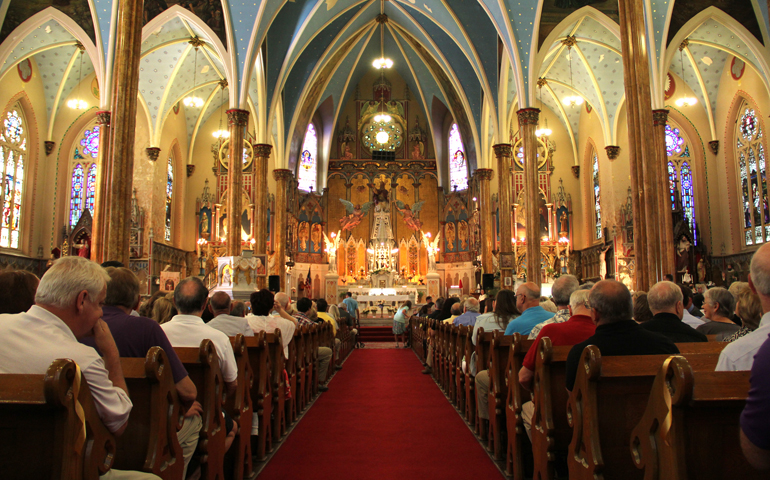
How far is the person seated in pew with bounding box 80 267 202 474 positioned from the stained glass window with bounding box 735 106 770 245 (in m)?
19.4

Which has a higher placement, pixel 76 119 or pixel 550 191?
pixel 76 119

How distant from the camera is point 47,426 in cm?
163

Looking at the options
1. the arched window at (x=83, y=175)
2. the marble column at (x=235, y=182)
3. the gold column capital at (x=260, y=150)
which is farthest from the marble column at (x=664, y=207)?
the arched window at (x=83, y=175)

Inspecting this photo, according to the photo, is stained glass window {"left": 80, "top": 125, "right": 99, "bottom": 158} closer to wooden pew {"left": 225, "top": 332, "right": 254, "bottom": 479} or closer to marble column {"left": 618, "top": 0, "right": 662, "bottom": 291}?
marble column {"left": 618, "top": 0, "right": 662, "bottom": 291}

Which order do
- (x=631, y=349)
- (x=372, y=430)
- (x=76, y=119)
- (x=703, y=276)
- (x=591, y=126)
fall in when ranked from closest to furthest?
(x=631, y=349) < (x=372, y=430) < (x=703, y=276) < (x=76, y=119) < (x=591, y=126)

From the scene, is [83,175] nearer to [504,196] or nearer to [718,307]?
[504,196]

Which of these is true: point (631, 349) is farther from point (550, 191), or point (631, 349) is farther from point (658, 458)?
point (550, 191)

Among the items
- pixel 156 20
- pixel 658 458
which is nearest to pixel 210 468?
pixel 658 458

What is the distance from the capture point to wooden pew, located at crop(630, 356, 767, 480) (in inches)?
66.1

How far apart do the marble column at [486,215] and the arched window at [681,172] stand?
6889 mm

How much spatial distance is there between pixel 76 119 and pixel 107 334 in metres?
21.0

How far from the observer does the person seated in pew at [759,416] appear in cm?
147

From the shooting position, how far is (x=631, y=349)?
277 cm

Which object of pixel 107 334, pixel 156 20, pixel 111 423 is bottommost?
pixel 111 423
